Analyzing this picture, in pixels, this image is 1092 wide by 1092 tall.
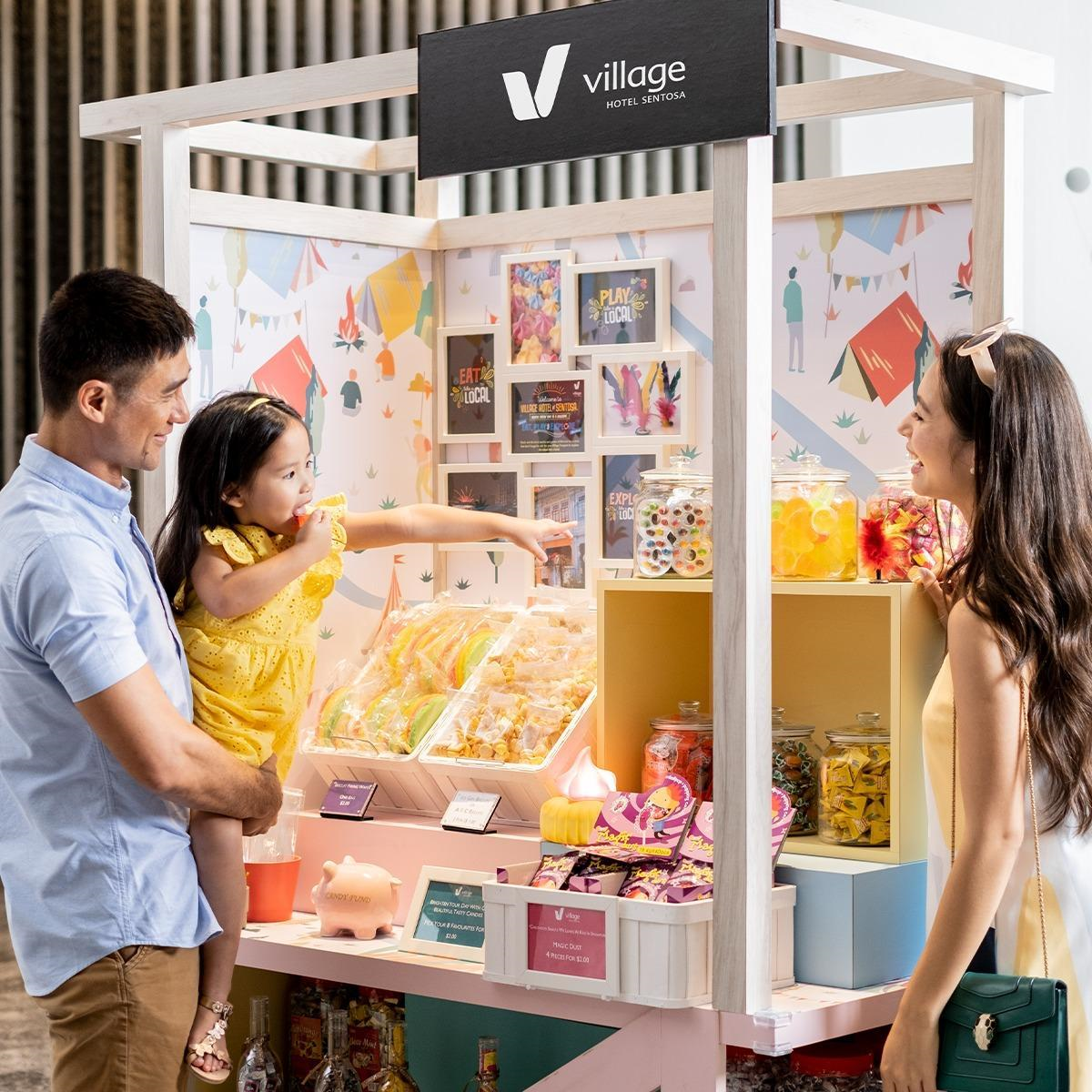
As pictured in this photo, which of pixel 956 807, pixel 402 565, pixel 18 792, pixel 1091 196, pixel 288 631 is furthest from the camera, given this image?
pixel 1091 196

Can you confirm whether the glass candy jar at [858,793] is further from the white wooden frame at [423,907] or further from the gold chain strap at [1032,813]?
the white wooden frame at [423,907]

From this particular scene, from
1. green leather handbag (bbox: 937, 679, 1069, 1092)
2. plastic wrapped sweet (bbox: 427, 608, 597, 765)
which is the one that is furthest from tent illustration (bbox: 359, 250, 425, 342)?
green leather handbag (bbox: 937, 679, 1069, 1092)

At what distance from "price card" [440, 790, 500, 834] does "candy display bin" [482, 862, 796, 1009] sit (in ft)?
1.23

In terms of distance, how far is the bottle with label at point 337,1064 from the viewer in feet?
10.9

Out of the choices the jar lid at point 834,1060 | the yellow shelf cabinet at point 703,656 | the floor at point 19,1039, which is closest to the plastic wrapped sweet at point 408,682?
the yellow shelf cabinet at point 703,656

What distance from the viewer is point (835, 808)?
283 centimetres

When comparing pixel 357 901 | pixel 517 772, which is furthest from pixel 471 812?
pixel 357 901

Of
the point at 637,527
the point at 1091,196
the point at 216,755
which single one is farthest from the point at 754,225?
the point at 1091,196

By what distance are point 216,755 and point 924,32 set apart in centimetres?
152

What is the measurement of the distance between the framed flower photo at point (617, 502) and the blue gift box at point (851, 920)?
0.98 meters

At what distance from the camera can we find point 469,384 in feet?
12.6

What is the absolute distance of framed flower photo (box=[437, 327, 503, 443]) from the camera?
380 cm

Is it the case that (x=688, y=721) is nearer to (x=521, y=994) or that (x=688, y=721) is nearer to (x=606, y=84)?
(x=521, y=994)

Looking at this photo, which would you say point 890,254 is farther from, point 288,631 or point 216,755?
point 216,755
